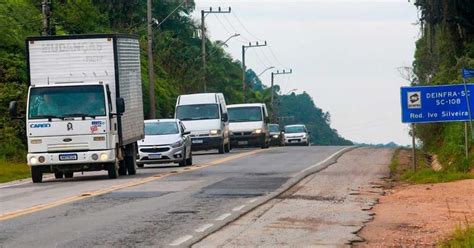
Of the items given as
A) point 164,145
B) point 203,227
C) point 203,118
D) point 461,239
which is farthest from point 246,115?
point 461,239

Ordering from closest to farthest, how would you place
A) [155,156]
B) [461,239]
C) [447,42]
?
[461,239], [155,156], [447,42]

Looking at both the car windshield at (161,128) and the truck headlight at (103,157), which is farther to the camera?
the car windshield at (161,128)

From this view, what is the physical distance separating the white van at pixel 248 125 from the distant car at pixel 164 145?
18.4m

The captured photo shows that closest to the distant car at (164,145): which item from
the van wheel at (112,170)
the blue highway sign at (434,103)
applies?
A: the van wheel at (112,170)

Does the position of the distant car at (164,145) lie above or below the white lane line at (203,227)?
above

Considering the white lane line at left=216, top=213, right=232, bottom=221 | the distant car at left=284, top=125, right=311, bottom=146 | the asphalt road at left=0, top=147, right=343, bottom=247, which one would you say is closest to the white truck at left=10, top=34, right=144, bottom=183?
the asphalt road at left=0, top=147, right=343, bottom=247

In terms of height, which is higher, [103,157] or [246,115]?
[246,115]

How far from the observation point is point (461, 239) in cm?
1270

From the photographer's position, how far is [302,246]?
12820 millimetres

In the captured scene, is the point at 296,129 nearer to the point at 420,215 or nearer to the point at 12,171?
the point at 12,171

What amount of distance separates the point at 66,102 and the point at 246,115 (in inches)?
1114

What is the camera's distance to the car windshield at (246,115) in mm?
55125

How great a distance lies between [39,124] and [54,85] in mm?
1027

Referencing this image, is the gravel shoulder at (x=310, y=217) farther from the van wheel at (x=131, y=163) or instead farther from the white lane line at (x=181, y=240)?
the van wheel at (x=131, y=163)
